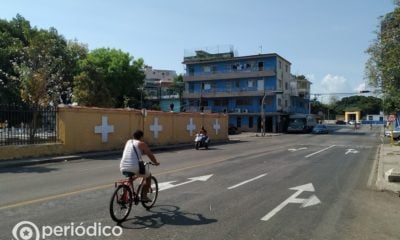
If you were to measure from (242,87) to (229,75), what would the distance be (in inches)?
120

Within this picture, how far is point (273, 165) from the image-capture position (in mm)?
18688

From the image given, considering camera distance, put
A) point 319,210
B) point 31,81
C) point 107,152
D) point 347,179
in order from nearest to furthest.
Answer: point 319,210 → point 347,179 → point 107,152 → point 31,81

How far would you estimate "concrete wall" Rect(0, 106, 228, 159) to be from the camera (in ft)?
70.6

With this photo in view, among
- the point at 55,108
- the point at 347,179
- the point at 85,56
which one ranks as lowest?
the point at 347,179

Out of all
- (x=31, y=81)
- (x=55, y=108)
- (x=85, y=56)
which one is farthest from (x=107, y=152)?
(x=85, y=56)

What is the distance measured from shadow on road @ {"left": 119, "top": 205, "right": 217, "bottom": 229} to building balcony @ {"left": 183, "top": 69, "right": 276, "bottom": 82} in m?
63.5

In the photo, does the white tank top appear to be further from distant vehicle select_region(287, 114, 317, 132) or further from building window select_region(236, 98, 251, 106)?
building window select_region(236, 98, 251, 106)

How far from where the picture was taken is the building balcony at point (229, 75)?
234ft

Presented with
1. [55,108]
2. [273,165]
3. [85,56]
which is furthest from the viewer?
[85,56]

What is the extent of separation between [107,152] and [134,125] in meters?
4.31

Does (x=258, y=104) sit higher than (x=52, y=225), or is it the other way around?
(x=258, y=104)

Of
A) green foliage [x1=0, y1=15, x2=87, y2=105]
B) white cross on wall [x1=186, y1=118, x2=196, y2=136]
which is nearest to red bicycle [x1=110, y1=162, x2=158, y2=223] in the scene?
green foliage [x1=0, y1=15, x2=87, y2=105]

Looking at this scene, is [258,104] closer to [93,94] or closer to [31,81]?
[93,94]

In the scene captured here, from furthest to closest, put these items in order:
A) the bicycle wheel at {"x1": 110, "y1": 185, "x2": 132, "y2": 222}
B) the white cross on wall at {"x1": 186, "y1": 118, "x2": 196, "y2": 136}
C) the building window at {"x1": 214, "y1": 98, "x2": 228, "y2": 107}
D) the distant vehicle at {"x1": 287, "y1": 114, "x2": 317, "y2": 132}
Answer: the building window at {"x1": 214, "y1": 98, "x2": 228, "y2": 107} → the distant vehicle at {"x1": 287, "y1": 114, "x2": 317, "y2": 132} → the white cross on wall at {"x1": 186, "y1": 118, "x2": 196, "y2": 136} → the bicycle wheel at {"x1": 110, "y1": 185, "x2": 132, "y2": 222}
